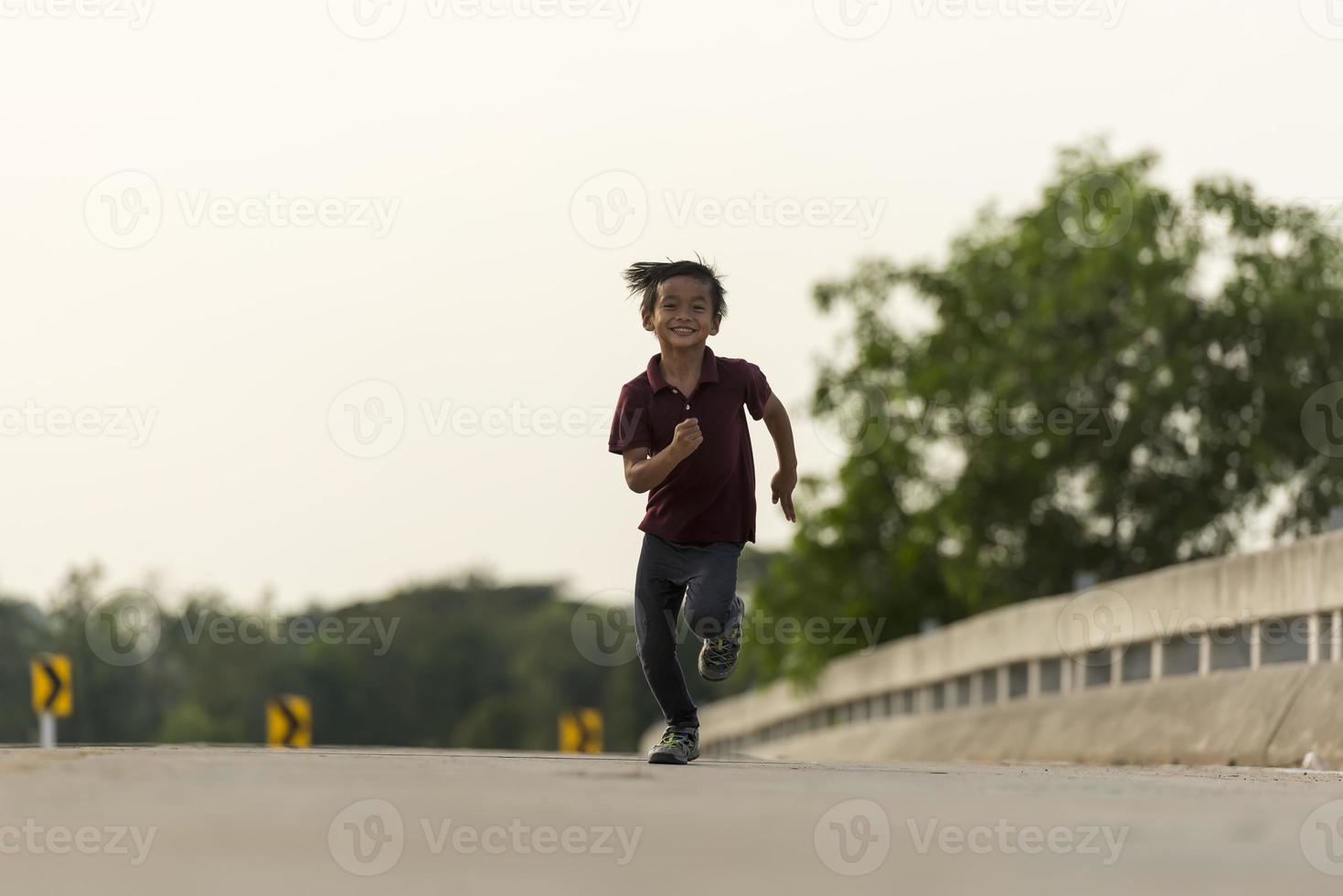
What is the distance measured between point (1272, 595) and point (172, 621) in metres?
117

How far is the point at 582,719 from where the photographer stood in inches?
2025

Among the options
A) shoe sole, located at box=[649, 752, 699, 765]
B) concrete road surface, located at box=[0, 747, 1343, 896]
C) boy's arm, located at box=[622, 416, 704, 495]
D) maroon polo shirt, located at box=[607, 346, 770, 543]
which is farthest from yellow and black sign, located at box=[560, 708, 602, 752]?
concrete road surface, located at box=[0, 747, 1343, 896]

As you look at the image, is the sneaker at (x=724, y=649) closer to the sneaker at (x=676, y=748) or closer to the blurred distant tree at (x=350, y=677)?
the sneaker at (x=676, y=748)

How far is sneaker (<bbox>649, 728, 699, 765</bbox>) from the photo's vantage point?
828cm

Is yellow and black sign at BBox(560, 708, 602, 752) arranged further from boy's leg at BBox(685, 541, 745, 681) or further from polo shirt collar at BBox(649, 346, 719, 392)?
polo shirt collar at BBox(649, 346, 719, 392)

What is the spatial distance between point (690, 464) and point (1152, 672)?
6.95 metres

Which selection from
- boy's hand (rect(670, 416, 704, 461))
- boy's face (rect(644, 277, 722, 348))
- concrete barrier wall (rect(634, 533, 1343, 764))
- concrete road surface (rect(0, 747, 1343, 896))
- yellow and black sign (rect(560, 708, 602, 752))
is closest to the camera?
concrete road surface (rect(0, 747, 1343, 896))

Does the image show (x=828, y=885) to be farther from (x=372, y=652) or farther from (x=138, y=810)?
(x=372, y=652)

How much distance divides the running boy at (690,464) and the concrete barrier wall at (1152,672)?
3272 millimetres

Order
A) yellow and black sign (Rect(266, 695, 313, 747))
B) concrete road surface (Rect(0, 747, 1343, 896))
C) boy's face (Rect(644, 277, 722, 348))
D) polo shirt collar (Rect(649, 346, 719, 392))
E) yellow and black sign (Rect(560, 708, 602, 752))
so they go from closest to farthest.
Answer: concrete road surface (Rect(0, 747, 1343, 896)), boy's face (Rect(644, 277, 722, 348)), polo shirt collar (Rect(649, 346, 719, 392)), yellow and black sign (Rect(266, 695, 313, 747)), yellow and black sign (Rect(560, 708, 602, 752))

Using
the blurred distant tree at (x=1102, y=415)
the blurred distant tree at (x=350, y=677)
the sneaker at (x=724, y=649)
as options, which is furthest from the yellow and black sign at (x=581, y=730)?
the blurred distant tree at (x=350, y=677)

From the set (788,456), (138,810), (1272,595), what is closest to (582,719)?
(1272,595)

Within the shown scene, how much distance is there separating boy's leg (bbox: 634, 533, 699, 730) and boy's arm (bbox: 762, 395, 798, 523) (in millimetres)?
489

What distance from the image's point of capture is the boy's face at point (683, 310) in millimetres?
8070
